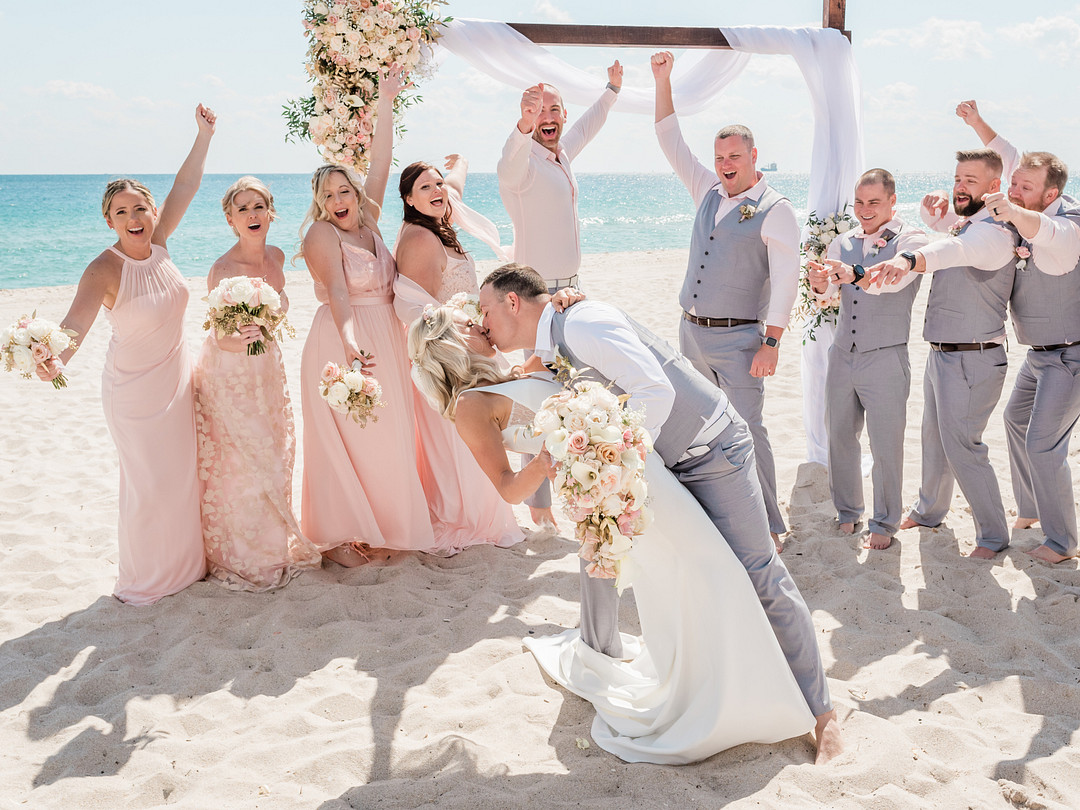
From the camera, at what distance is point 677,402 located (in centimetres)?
322

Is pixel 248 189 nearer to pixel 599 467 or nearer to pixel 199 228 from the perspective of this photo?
pixel 599 467

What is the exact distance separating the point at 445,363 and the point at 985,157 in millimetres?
3563

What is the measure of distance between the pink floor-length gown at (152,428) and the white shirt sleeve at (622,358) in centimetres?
279

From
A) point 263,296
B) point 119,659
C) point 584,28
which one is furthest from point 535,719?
point 584,28

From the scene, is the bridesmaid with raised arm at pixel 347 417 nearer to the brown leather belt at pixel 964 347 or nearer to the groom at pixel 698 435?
the groom at pixel 698 435

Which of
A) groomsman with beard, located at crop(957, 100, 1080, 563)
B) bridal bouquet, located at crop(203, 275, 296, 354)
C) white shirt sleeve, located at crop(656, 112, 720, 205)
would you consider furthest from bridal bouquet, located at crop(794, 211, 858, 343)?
bridal bouquet, located at crop(203, 275, 296, 354)

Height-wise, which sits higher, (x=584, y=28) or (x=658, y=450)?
(x=584, y=28)

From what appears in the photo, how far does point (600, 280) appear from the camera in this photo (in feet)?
60.4

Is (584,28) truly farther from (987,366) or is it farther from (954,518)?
(954,518)

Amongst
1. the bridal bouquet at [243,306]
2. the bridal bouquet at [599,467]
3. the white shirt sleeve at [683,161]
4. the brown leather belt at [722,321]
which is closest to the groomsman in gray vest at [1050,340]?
the brown leather belt at [722,321]

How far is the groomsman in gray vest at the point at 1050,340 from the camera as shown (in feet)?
15.7

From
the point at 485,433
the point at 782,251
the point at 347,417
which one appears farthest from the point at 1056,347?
the point at 347,417

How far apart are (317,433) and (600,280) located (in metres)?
13.8

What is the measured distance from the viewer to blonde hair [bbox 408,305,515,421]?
3414 mm
